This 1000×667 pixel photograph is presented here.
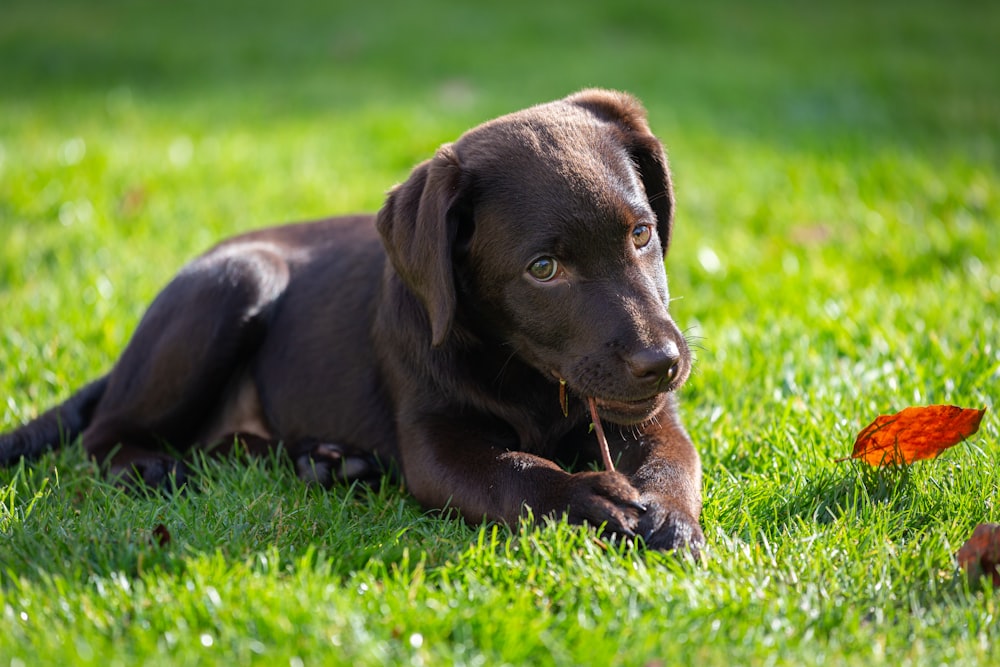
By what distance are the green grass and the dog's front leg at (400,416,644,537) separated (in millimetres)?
73

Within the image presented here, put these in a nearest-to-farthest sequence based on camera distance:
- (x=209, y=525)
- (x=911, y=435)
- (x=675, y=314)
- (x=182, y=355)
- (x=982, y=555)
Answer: (x=982, y=555)
(x=209, y=525)
(x=911, y=435)
(x=182, y=355)
(x=675, y=314)

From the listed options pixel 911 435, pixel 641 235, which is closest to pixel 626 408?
pixel 641 235

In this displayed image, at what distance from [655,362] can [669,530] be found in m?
0.40

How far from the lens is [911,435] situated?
9.71ft

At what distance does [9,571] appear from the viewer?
93.4 inches

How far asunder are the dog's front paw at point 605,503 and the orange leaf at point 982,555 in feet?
2.39

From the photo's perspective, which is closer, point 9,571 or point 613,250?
point 9,571

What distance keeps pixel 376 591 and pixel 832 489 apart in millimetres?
1273

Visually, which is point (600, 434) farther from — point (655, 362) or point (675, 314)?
point (675, 314)

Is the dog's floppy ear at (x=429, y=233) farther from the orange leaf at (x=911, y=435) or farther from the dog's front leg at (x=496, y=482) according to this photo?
the orange leaf at (x=911, y=435)

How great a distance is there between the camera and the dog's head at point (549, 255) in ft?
8.86

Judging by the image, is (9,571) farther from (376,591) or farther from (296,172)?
(296,172)

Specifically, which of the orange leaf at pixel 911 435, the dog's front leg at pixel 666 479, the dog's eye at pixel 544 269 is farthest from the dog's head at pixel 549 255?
the orange leaf at pixel 911 435

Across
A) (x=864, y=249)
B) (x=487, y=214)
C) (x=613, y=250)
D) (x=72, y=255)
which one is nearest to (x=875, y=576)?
(x=613, y=250)
